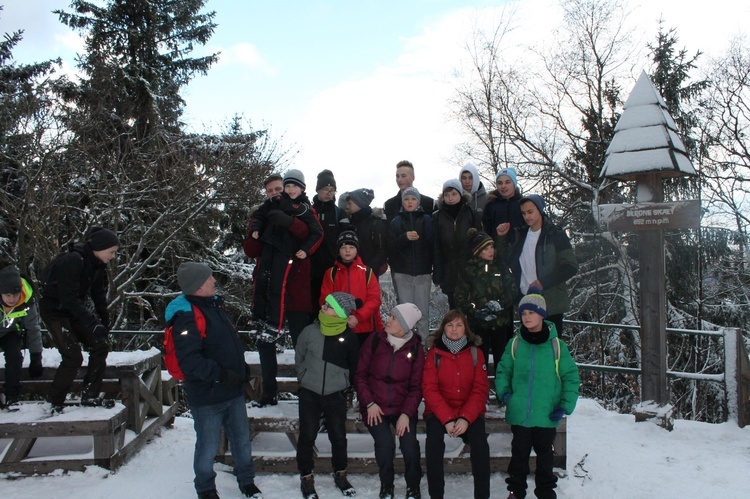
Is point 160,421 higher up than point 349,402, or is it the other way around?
point 349,402

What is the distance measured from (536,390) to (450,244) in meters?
1.57

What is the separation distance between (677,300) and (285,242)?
15912mm

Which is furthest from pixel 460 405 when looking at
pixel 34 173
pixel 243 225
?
pixel 243 225

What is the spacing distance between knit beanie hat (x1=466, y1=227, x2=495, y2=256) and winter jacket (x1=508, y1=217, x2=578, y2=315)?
0.46 m

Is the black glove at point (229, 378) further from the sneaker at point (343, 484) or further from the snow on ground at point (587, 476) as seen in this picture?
the sneaker at point (343, 484)

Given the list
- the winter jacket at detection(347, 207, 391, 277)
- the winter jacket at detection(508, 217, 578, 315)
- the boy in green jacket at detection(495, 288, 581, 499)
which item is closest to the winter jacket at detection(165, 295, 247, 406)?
the winter jacket at detection(347, 207, 391, 277)

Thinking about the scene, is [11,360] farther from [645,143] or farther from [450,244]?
[645,143]

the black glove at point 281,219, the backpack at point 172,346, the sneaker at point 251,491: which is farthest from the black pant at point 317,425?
the black glove at point 281,219

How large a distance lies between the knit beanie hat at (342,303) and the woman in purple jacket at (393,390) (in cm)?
30

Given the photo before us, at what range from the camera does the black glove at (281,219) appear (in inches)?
167

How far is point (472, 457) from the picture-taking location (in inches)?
143

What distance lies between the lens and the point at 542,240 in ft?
14.6

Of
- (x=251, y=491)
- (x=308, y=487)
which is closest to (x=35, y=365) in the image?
(x=251, y=491)

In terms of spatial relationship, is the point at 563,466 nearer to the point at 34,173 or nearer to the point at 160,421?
the point at 160,421
